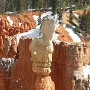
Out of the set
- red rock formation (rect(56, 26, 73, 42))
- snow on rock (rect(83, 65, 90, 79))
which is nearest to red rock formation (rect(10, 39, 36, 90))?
snow on rock (rect(83, 65, 90, 79))

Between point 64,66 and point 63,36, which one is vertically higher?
point 64,66

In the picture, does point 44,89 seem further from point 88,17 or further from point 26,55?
point 88,17

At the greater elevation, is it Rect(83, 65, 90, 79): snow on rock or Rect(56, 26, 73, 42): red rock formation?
Rect(83, 65, 90, 79): snow on rock

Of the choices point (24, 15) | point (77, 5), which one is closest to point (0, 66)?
point (24, 15)

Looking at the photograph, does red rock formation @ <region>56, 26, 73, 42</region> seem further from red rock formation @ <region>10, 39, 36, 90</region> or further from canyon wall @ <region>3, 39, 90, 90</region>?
canyon wall @ <region>3, 39, 90, 90</region>

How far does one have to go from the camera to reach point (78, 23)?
67.4 m

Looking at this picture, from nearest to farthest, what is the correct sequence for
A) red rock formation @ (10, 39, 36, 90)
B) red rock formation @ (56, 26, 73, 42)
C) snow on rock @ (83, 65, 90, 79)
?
snow on rock @ (83, 65, 90, 79) < red rock formation @ (10, 39, 36, 90) < red rock formation @ (56, 26, 73, 42)

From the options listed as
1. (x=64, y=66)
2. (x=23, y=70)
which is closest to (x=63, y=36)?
(x=23, y=70)

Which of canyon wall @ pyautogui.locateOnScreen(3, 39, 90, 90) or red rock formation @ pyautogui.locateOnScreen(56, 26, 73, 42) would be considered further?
red rock formation @ pyautogui.locateOnScreen(56, 26, 73, 42)

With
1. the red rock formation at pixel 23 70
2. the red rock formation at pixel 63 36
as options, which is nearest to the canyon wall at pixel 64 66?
the red rock formation at pixel 23 70

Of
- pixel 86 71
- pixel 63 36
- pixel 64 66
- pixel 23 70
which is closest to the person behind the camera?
pixel 86 71

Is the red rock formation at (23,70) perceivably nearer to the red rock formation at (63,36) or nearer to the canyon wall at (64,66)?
the canyon wall at (64,66)

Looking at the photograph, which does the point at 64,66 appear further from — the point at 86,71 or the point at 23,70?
the point at 23,70

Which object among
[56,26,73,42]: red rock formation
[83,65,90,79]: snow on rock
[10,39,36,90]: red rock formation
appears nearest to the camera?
[83,65,90,79]: snow on rock
